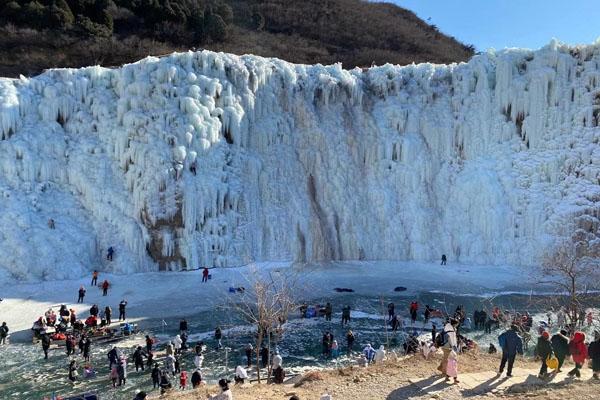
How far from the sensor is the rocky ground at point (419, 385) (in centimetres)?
1150

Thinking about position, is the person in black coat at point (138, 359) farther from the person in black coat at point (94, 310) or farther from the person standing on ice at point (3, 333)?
the person standing on ice at point (3, 333)

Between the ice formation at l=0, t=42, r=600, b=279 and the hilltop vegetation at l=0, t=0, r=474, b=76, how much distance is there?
672 inches

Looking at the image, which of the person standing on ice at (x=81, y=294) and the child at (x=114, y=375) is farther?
the person standing on ice at (x=81, y=294)

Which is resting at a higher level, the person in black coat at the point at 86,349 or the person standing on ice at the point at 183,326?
the person standing on ice at the point at 183,326

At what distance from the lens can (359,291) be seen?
86.6 feet

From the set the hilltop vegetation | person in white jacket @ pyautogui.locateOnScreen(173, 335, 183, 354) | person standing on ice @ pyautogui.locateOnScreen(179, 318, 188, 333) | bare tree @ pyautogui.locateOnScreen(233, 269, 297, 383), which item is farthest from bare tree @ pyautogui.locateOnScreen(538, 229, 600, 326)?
the hilltop vegetation

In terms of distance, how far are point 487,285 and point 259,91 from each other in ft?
57.5

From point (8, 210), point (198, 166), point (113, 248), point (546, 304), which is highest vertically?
point (198, 166)

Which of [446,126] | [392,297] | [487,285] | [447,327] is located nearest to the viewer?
[447,327]

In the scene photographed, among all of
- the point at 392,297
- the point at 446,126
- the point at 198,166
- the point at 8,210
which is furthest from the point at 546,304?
the point at 8,210

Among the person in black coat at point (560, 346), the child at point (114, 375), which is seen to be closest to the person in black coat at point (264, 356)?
the child at point (114, 375)

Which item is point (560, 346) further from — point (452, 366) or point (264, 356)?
point (264, 356)

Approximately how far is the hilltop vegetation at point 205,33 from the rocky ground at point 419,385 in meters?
38.0

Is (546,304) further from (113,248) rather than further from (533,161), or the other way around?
(113,248)
